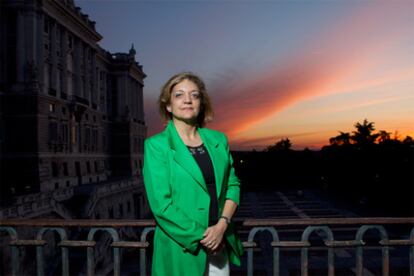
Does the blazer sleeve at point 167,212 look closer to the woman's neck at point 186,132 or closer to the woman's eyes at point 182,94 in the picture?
the woman's neck at point 186,132

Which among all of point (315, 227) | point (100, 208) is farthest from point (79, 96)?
point (315, 227)

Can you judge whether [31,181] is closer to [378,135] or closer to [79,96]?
A: [79,96]

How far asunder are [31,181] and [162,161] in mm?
33180

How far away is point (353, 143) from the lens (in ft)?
216

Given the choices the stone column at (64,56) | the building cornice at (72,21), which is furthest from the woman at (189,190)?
the stone column at (64,56)

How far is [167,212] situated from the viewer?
271 centimetres

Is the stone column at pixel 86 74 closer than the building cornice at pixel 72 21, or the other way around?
the building cornice at pixel 72 21

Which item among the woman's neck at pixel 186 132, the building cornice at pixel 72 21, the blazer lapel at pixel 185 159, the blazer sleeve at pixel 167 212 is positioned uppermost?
the building cornice at pixel 72 21

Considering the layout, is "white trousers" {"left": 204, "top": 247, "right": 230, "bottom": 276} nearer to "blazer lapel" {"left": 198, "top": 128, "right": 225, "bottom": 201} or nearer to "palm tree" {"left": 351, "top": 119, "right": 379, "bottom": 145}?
"blazer lapel" {"left": 198, "top": 128, "right": 225, "bottom": 201}

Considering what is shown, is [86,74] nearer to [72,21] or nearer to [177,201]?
[72,21]

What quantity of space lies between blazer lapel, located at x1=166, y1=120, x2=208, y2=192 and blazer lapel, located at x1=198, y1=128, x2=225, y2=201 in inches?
5.7

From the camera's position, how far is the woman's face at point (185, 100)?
306cm

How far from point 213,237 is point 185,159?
60cm

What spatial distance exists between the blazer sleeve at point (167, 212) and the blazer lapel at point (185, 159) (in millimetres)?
112
